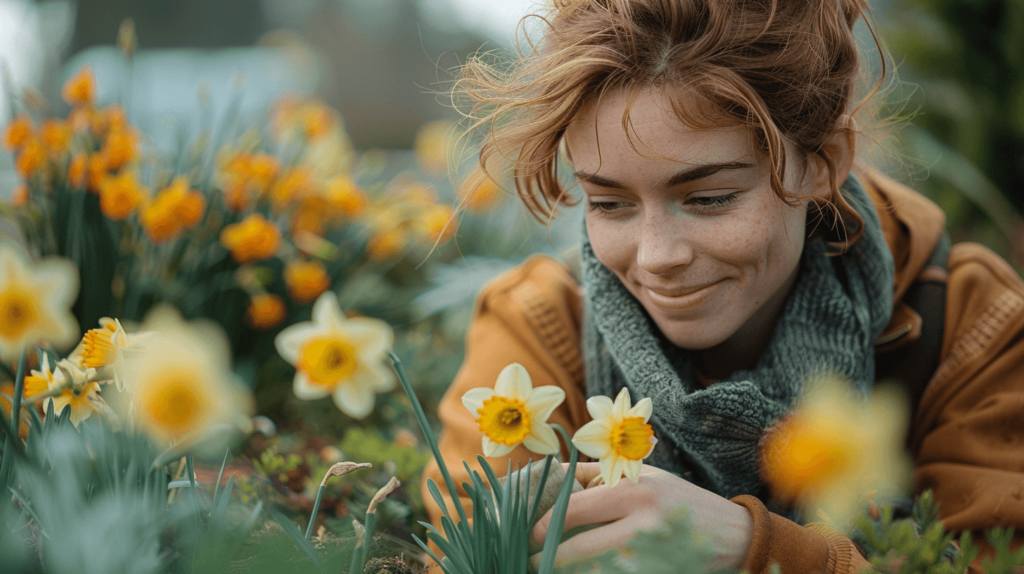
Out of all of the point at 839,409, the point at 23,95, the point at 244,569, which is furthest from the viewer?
the point at 23,95

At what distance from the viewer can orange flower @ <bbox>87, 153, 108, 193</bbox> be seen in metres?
1.74

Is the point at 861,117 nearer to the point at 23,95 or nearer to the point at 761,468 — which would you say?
the point at 761,468

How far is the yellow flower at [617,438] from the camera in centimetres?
75

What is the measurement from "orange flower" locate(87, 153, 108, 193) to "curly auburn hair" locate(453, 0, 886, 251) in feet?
3.91

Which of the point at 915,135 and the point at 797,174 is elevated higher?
the point at 797,174

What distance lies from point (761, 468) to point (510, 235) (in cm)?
202

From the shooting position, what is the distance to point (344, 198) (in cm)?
215

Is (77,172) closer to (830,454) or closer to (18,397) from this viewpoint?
(18,397)

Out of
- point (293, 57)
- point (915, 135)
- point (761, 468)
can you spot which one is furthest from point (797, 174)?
point (293, 57)

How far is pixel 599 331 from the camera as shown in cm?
134

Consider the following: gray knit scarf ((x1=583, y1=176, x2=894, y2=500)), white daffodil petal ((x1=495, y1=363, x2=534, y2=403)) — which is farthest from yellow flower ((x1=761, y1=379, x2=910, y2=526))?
white daffodil petal ((x1=495, y1=363, x2=534, y2=403))

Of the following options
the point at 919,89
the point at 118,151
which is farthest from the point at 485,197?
the point at 919,89

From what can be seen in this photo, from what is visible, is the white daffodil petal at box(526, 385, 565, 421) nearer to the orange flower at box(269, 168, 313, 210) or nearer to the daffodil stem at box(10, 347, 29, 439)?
the daffodil stem at box(10, 347, 29, 439)

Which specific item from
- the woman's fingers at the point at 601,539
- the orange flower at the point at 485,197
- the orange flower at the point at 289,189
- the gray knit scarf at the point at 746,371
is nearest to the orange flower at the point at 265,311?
the orange flower at the point at 289,189
